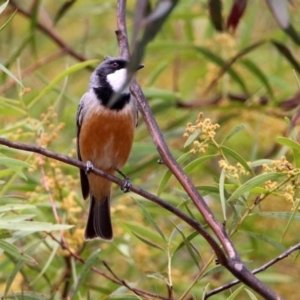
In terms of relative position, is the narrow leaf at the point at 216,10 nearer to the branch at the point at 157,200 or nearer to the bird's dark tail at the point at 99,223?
the branch at the point at 157,200

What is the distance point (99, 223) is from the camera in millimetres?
3543

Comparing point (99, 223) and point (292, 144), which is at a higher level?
point (99, 223)

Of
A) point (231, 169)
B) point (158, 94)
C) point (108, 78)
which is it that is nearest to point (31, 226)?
point (231, 169)

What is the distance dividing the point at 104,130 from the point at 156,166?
2.48 ft

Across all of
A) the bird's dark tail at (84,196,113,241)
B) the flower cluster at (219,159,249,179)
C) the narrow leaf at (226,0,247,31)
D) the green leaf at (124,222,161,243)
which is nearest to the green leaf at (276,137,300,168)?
the flower cluster at (219,159,249,179)

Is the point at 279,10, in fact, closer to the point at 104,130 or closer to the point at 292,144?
the point at 292,144

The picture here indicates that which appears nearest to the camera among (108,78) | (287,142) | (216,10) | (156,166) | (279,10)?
(279,10)

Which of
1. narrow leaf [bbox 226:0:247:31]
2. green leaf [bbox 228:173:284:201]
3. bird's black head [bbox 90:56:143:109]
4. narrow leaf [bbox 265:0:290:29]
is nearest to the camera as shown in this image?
narrow leaf [bbox 265:0:290:29]

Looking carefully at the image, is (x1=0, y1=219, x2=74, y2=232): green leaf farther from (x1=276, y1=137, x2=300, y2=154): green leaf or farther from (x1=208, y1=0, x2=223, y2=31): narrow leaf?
(x1=208, y1=0, x2=223, y2=31): narrow leaf

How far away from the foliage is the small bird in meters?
0.10

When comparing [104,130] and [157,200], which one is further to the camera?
[104,130]

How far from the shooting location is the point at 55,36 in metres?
4.89

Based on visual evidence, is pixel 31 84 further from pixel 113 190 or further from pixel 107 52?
pixel 113 190

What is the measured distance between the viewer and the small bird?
3.75m
